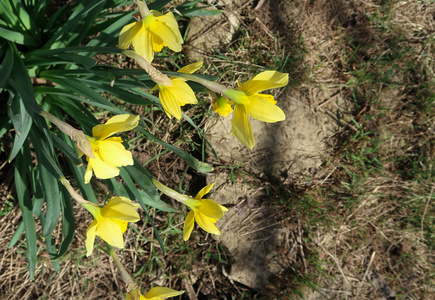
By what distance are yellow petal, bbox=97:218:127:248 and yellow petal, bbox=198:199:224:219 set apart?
312 millimetres

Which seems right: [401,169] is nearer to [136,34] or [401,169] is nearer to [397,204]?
[397,204]

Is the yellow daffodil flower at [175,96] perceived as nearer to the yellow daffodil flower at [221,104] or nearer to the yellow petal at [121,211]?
the yellow daffodil flower at [221,104]

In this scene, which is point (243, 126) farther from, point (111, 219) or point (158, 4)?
point (158, 4)

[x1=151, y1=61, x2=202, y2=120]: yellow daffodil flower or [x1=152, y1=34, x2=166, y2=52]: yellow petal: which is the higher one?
[x1=152, y1=34, x2=166, y2=52]: yellow petal

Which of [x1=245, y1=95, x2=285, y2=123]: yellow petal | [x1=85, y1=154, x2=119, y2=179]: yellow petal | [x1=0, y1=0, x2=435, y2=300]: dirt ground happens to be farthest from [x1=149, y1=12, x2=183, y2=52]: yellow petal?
[x1=0, y1=0, x2=435, y2=300]: dirt ground

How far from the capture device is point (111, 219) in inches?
51.7

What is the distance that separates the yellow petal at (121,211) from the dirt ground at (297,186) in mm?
1203

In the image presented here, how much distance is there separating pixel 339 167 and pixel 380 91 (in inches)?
25.6

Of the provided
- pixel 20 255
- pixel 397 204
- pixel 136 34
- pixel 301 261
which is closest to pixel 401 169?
pixel 397 204

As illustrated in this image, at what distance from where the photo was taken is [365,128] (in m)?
2.69

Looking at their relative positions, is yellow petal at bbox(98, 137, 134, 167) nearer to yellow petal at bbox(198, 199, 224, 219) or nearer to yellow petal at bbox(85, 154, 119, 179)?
yellow petal at bbox(85, 154, 119, 179)

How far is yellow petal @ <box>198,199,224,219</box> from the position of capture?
136cm

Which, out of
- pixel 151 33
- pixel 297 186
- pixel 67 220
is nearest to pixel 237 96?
pixel 151 33

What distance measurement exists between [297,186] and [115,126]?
1.67 meters
